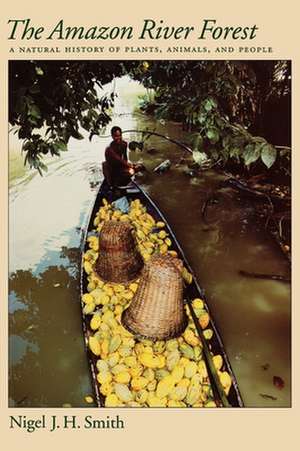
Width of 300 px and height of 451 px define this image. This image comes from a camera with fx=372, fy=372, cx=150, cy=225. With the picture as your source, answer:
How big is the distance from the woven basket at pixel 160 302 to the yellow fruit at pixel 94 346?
0.94ft

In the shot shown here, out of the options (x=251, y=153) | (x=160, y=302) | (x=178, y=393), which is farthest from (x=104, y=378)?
(x=251, y=153)

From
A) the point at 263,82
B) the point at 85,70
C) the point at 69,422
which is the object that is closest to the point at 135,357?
the point at 69,422

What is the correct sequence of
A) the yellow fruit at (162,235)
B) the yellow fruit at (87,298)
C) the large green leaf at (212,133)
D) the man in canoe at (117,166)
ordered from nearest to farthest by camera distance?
the large green leaf at (212,133) < the yellow fruit at (87,298) < the yellow fruit at (162,235) < the man in canoe at (117,166)

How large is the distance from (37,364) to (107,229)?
5.04 feet

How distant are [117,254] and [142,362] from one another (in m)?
1.16

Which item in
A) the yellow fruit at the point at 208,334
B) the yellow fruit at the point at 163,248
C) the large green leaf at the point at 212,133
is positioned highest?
the large green leaf at the point at 212,133

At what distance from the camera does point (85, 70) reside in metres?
2.62

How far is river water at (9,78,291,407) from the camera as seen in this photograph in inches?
139

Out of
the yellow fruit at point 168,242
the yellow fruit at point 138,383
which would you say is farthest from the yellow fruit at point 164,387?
the yellow fruit at point 168,242

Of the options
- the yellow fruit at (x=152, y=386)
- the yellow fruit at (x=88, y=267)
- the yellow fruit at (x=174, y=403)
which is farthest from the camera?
the yellow fruit at (x=88, y=267)

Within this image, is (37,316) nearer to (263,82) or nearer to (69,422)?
(69,422)

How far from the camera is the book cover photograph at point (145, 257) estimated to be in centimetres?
240

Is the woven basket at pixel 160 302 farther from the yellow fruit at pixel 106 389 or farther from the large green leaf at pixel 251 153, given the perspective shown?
the large green leaf at pixel 251 153

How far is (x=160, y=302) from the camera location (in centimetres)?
296
